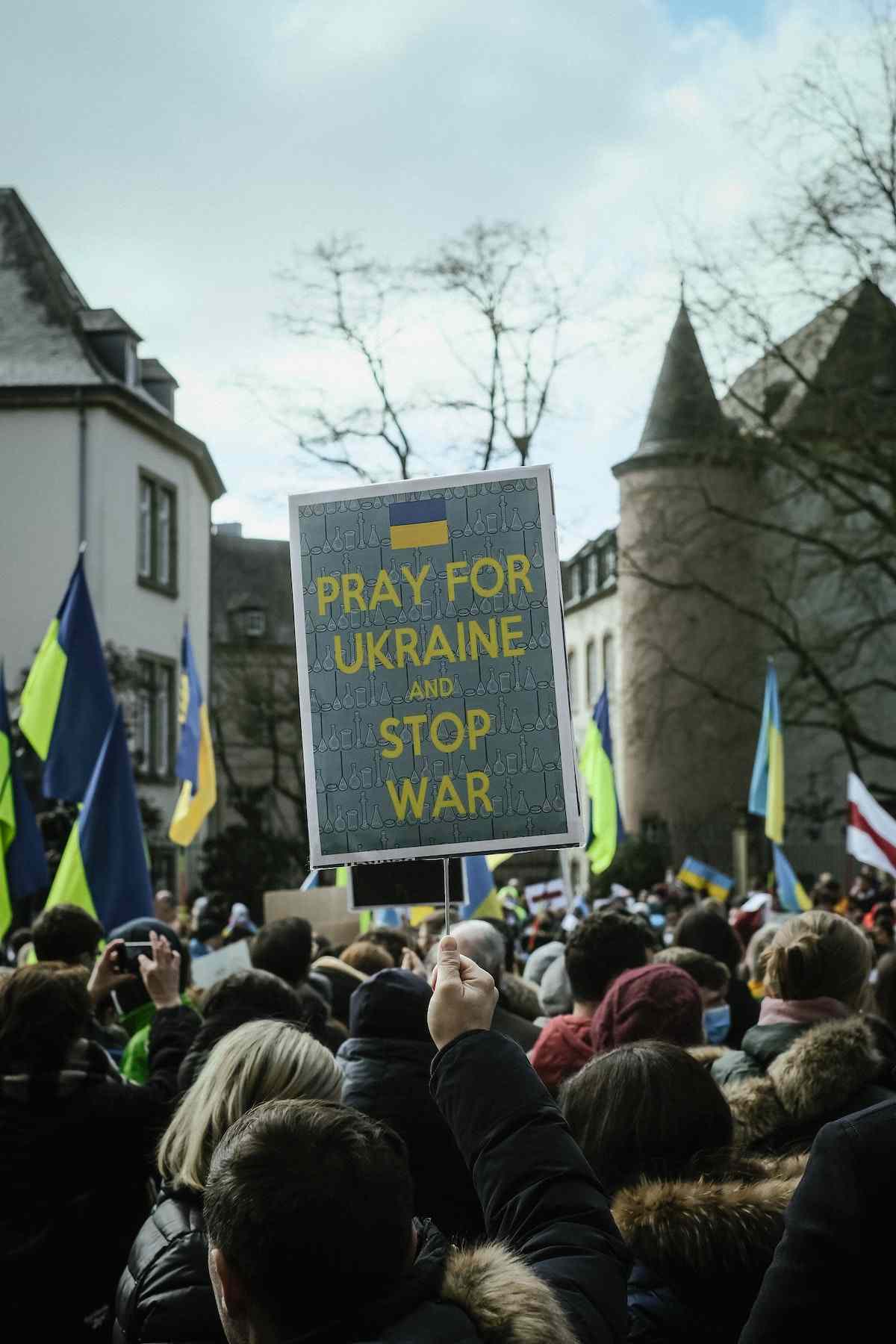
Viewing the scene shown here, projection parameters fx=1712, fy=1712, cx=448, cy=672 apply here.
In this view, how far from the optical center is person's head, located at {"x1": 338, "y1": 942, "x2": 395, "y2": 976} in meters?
7.46

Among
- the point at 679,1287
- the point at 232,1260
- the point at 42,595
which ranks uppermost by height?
the point at 42,595

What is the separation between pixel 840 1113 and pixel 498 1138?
1.56 metres

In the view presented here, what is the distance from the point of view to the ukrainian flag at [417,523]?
11.7 ft

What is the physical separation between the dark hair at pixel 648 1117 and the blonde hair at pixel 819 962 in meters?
1.62

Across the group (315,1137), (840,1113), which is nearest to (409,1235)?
(315,1137)

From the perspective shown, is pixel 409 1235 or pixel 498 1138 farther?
pixel 498 1138

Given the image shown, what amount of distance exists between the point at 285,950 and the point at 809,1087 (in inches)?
123

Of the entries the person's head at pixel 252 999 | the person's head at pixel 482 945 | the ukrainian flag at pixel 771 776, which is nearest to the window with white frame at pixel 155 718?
the ukrainian flag at pixel 771 776

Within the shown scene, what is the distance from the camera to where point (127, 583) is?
3206cm

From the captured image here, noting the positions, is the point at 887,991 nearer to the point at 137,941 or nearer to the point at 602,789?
the point at 137,941

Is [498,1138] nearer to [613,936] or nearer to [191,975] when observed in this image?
[613,936]

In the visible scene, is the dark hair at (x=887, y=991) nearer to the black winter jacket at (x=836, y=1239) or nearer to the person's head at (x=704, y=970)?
the person's head at (x=704, y=970)

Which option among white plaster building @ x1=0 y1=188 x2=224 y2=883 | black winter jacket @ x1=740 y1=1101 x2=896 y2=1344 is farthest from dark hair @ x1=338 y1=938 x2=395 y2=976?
white plaster building @ x1=0 y1=188 x2=224 y2=883

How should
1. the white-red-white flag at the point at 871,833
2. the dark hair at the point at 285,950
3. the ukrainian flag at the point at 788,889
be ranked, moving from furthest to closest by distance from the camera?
the ukrainian flag at the point at 788,889, the white-red-white flag at the point at 871,833, the dark hair at the point at 285,950
